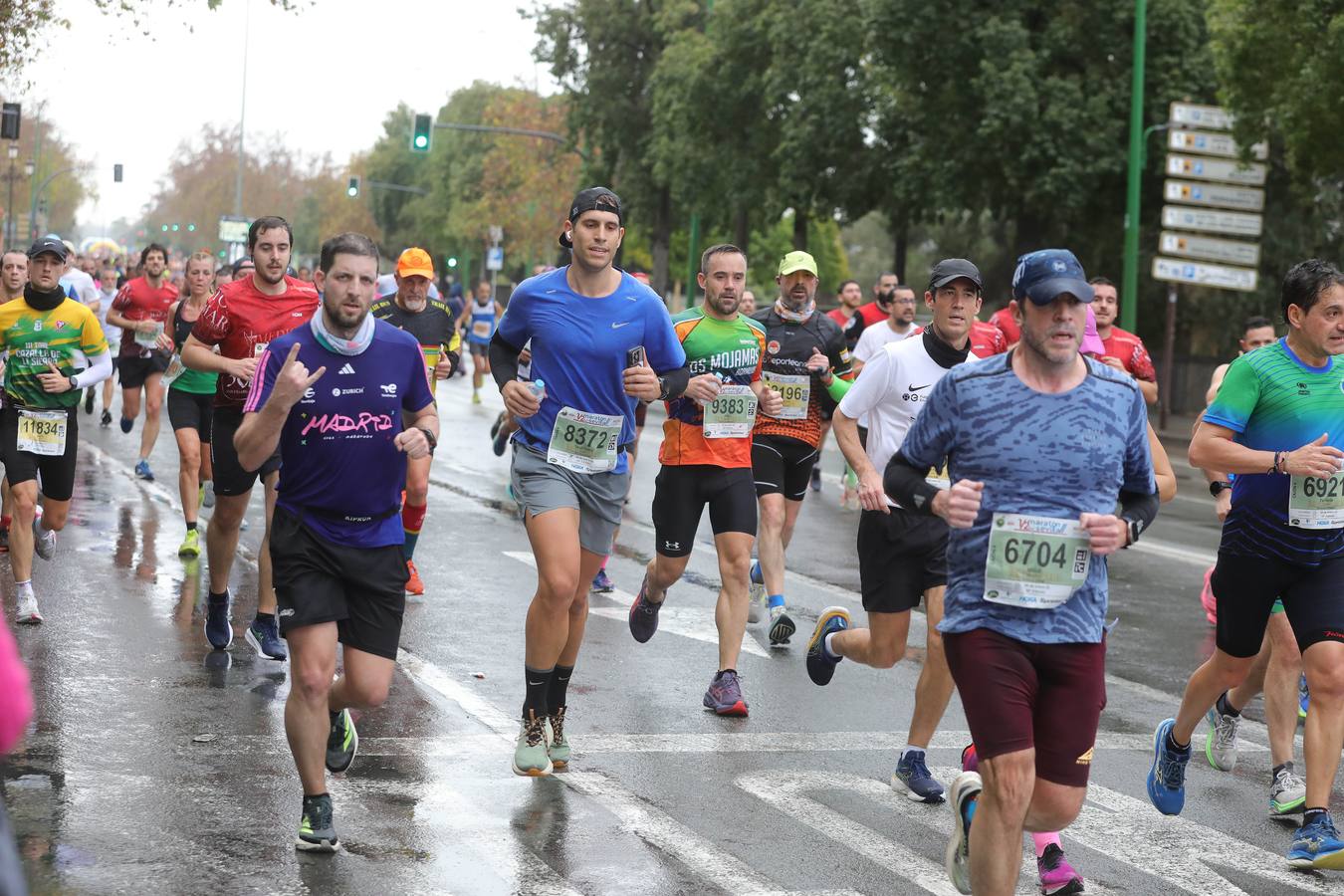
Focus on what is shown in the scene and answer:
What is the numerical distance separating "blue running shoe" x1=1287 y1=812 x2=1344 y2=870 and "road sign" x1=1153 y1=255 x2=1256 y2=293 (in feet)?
77.1

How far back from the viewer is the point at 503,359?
705cm

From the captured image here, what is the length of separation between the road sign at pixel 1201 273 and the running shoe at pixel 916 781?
23176mm

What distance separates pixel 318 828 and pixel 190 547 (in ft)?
21.8

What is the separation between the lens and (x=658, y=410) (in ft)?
100

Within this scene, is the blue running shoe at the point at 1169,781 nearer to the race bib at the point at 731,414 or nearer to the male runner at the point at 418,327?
the race bib at the point at 731,414

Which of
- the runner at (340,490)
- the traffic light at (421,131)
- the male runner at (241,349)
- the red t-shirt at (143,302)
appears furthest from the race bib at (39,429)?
the traffic light at (421,131)

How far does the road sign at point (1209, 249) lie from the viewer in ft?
93.9

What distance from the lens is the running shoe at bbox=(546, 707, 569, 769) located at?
690cm

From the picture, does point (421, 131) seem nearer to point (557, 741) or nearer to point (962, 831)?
point (557, 741)

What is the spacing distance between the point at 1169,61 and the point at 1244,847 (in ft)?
95.5

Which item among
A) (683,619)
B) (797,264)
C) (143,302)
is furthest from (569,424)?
(143,302)

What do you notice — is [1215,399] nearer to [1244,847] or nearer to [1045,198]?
[1244,847]

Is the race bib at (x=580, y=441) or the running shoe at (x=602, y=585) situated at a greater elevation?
the race bib at (x=580, y=441)

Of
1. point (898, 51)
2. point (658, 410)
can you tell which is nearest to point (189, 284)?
point (658, 410)
